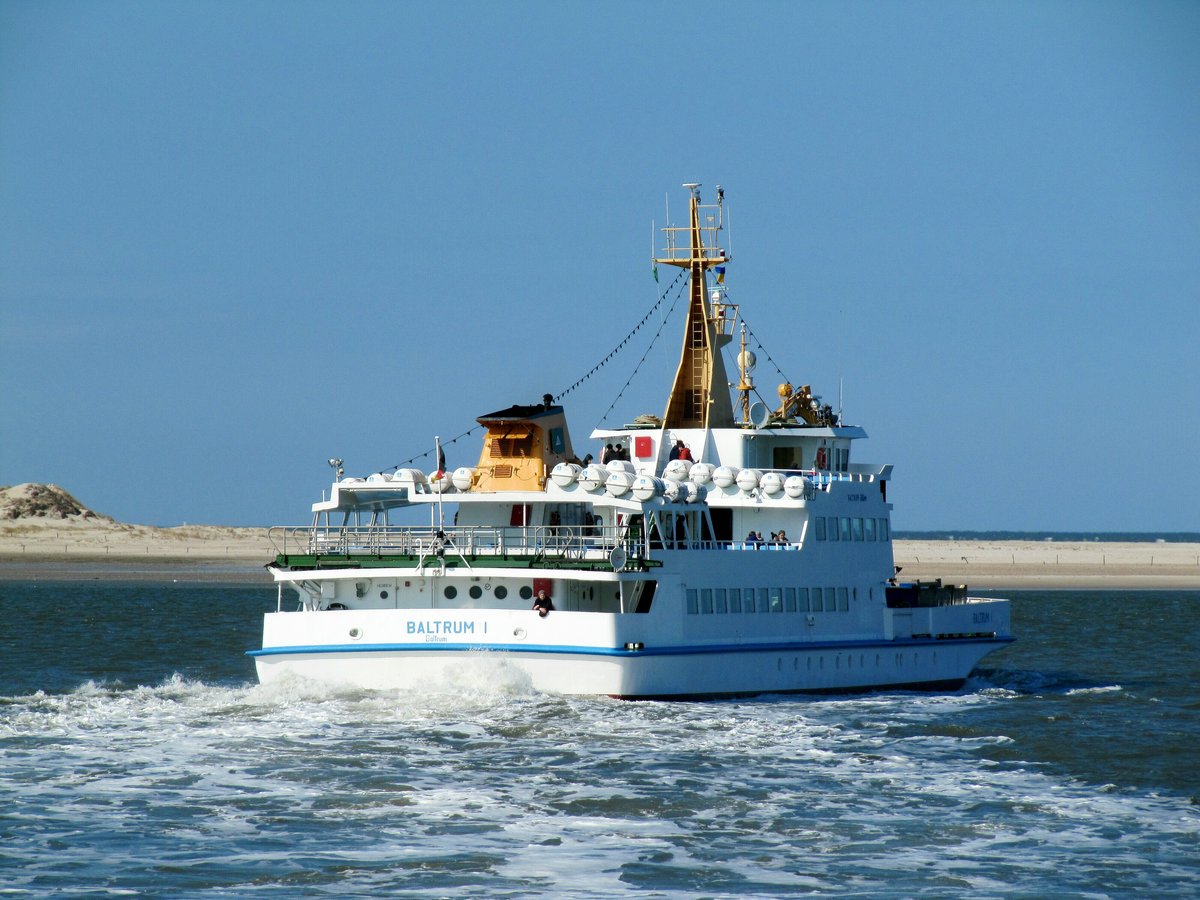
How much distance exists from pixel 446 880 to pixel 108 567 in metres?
83.8

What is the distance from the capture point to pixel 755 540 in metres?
33.8

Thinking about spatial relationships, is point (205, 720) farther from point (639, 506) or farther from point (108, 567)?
point (108, 567)

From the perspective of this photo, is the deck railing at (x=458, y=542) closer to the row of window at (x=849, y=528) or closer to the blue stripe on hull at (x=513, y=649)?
the blue stripe on hull at (x=513, y=649)

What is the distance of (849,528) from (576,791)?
1465 cm

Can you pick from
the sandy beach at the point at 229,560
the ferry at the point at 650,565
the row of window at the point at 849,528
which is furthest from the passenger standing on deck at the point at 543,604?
the sandy beach at the point at 229,560

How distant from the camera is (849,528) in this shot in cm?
3581

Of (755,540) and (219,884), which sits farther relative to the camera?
(755,540)

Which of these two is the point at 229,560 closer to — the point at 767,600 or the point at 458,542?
the point at 458,542

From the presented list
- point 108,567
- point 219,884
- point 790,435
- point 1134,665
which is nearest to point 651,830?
point 219,884

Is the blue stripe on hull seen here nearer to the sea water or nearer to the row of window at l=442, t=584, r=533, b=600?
the sea water

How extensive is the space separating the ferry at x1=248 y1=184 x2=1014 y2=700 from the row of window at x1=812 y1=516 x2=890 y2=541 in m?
0.05

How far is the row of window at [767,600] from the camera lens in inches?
1248

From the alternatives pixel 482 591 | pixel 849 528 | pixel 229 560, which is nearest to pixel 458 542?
pixel 482 591

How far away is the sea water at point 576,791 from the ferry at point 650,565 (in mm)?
903
